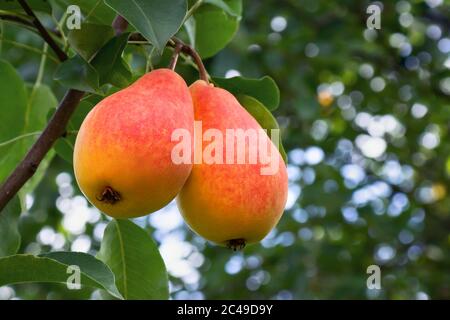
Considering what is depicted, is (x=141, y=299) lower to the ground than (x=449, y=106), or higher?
lower

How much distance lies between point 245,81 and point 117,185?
1.35 feet

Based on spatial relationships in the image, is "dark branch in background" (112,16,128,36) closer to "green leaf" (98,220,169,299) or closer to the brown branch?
the brown branch

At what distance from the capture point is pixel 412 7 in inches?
138

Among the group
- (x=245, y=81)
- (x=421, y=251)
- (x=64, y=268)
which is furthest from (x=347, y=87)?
(x=64, y=268)

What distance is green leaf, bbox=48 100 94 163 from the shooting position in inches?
53.6

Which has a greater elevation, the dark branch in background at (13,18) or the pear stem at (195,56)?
the dark branch in background at (13,18)

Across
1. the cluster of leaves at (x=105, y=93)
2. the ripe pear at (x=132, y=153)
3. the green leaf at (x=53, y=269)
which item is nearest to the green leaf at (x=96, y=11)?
the cluster of leaves at (x=105, y=93)

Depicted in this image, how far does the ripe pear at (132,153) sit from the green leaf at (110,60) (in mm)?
139

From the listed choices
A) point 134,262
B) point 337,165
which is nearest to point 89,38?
point 134,262

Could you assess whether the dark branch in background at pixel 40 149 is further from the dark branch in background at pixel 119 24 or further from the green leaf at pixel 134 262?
the green leaf at pixel 134 262

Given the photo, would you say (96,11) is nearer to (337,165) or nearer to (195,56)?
(195,56)

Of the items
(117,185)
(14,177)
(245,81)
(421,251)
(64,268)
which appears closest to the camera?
(117,185)

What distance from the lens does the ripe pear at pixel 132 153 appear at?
0.96 meters

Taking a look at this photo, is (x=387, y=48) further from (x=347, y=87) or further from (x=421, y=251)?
(x=421, y=251)
